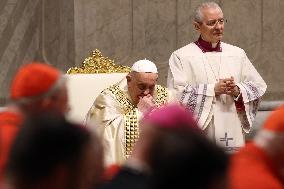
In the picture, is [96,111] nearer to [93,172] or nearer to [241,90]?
[241,90]

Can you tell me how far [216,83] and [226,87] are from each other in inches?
5.9

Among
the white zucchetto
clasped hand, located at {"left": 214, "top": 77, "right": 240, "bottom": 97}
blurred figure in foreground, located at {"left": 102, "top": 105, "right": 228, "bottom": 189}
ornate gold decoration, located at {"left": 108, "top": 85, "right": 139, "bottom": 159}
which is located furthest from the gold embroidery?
blurred figure in foreground, located at {"left": 102, "top": 105, "right": 228, "bottom": 189}

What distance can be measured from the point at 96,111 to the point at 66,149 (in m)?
4.30

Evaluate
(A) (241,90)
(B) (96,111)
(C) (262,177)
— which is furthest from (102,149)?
(A) (241,90)

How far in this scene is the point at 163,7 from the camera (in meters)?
9.78

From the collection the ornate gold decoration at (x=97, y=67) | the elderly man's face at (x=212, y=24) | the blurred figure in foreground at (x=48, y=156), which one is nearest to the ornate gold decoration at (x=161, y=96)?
the elderly man's face at (x=212, y=24)

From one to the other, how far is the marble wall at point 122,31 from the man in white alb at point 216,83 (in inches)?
82.1

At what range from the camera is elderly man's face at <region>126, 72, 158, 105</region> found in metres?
6.57

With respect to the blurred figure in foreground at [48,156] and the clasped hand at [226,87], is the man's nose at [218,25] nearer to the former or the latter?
the clasped hand at [226,87]

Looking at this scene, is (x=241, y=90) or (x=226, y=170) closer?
(x=226, y=170)

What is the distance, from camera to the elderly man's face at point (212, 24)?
23.8ft

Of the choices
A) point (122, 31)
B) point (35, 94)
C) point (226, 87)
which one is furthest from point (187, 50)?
point (35, 94)

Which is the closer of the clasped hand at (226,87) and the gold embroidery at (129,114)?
the gold embroidery at (129,114)

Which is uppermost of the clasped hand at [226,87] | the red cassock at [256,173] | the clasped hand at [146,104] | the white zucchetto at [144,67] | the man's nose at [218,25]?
the man's nose at [218,25]
